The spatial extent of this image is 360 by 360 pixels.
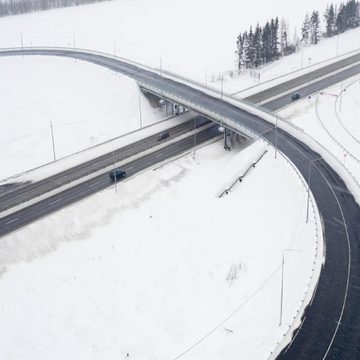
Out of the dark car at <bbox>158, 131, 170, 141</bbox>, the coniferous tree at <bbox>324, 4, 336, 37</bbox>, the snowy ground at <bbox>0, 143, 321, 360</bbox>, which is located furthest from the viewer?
the coniferous tree at <bbox>324, 4, 336, 37</bbox>

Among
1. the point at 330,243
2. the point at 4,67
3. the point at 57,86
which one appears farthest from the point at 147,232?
the point at 4,67

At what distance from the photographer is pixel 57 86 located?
14562cm

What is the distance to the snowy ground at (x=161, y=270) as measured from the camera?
58531mm

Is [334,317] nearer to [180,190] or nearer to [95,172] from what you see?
[180,190]

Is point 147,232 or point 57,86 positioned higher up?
point 57,86

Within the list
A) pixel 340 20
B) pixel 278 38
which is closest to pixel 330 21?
pixel 340 20

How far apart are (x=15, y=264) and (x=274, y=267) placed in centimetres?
3684

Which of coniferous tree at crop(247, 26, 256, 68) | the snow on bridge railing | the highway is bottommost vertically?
the highway

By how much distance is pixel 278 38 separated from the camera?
18000cm

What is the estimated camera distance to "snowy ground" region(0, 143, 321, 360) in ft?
192

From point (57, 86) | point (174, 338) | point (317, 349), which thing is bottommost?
point (174, 338)

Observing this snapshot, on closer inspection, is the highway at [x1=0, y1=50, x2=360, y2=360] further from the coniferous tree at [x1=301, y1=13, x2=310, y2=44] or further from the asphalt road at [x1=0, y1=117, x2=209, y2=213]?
the coniferous tree at [x1=301, y1=13, x2=310, y2=44]

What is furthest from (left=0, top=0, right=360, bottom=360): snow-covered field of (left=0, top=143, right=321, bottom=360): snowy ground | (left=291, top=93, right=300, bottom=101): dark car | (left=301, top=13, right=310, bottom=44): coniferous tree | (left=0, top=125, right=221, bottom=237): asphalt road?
(left=301, top=13, right=310, bottom=44): coniferous tree

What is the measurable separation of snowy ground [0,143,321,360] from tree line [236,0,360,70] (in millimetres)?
76203
